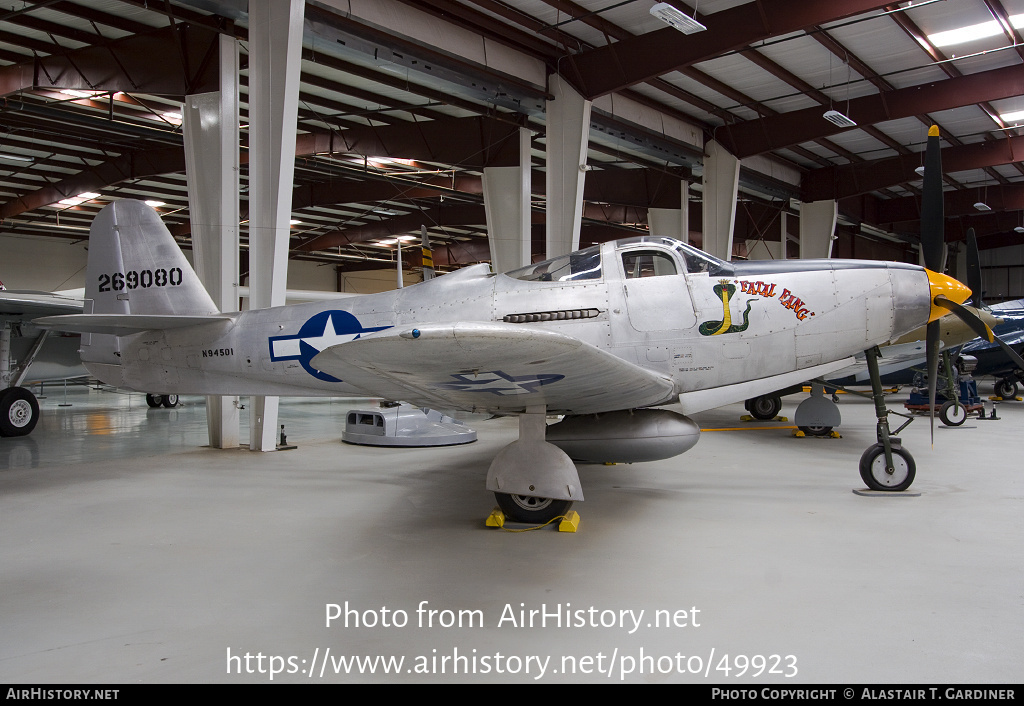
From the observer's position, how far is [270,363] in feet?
19.5

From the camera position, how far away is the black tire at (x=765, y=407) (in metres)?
11.5

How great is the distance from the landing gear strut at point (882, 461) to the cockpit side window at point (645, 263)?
209 cm

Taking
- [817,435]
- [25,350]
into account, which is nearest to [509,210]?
[817,435]

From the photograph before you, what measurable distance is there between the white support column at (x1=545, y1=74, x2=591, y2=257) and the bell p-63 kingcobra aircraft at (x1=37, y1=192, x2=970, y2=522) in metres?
6.67

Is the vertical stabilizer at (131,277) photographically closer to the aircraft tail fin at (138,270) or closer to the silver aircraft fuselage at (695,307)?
the aircraft tail fin at (138,270)

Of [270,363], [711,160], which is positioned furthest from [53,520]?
[711,160]

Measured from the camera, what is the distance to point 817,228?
67.6ft

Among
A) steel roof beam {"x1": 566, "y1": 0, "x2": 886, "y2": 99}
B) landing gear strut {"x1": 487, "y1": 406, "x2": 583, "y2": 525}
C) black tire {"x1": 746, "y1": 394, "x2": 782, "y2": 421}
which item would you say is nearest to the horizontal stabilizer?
landing gear strut {"x1": 487, "y1": 406, "x2": 583, "y2": 525}

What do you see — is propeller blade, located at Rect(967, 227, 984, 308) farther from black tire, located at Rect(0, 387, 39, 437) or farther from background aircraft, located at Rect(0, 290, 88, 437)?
black tire, located at Rect(0, 387, 39, 437)

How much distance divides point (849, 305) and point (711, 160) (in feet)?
40.2

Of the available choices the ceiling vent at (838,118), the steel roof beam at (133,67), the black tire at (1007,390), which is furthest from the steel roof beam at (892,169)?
the steel roof beam at (133,67)

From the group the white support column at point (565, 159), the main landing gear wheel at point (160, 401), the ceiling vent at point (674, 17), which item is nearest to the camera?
the ceiling vent at point (674, 17)

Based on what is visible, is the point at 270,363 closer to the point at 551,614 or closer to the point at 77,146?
the point at 551,614

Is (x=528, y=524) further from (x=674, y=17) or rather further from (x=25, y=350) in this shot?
(x=25, y=350)
